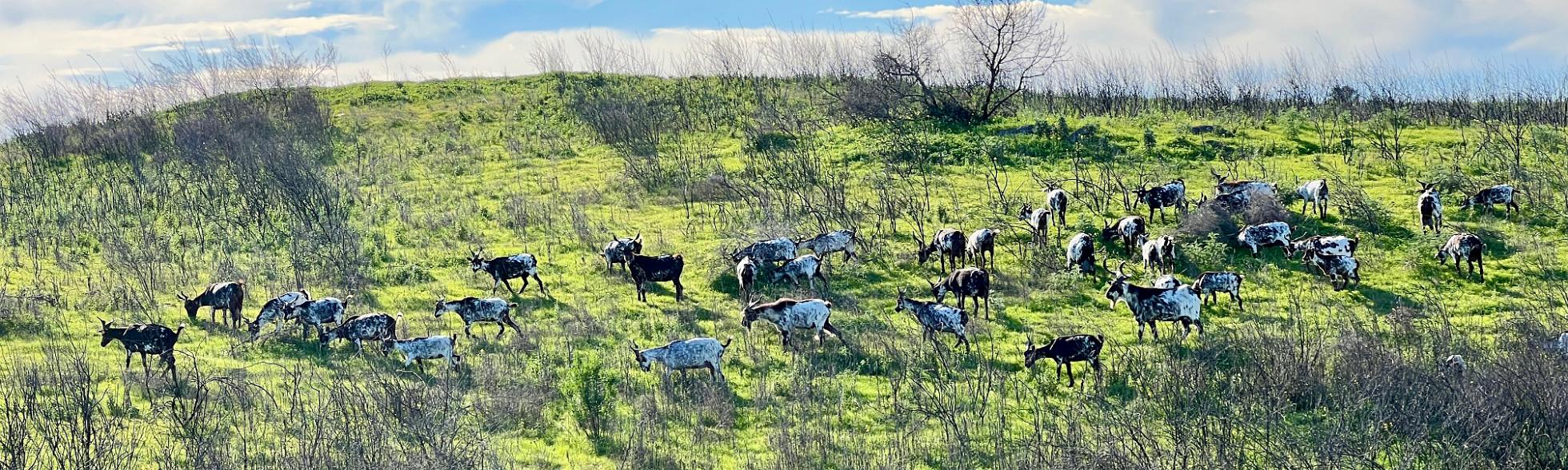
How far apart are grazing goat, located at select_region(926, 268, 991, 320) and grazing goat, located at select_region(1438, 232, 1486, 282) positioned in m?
9.03

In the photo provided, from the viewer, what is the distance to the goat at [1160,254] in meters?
21.9

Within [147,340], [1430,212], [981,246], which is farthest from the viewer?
[1430,212]

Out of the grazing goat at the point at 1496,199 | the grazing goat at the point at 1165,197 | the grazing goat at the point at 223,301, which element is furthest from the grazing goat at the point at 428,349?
the grazing goat at the point at 1496,199

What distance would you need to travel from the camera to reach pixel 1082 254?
22.0 m

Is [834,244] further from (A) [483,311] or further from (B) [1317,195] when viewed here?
(B) [1317,195]

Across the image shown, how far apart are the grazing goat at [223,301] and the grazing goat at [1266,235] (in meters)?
19.2

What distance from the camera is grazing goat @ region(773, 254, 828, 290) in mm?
22078

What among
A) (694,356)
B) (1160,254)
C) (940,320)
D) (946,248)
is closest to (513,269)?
(694,356)

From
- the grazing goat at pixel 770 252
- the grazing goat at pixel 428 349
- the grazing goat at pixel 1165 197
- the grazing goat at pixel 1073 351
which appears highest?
the grazing goat at pixel 1165 197

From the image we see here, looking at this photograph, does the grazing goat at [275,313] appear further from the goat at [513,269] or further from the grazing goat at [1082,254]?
the grazing goat at [1082,254]

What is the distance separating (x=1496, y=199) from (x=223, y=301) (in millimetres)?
26305

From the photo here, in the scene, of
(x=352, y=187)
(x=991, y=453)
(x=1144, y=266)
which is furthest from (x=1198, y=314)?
(x=352, y=187)

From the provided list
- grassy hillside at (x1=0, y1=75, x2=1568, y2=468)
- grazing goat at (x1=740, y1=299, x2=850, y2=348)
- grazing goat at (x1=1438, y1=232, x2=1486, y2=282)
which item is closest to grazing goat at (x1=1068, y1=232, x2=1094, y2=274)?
grassy hillside at (x1=0, y1=75, x2=1568, y2=468)

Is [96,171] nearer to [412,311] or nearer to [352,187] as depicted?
[352,187]
